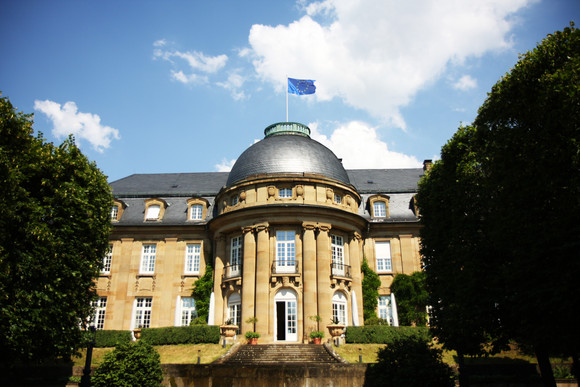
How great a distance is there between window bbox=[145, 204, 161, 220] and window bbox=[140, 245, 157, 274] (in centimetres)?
225

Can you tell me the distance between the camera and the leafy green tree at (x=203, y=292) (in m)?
29.3

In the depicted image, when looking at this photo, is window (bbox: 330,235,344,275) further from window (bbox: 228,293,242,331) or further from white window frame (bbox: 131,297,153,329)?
white window frame (bbox: 131,297,153,329)

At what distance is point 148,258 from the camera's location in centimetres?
3228

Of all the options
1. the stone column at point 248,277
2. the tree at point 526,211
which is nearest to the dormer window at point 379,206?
the stone column at point 248,277

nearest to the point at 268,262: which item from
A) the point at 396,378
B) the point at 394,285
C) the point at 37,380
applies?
the point at 394,285

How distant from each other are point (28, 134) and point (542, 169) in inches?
649

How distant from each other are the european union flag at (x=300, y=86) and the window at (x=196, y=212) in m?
11.1

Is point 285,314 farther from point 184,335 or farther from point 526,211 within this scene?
point 526,211

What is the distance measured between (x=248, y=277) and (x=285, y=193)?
5.72m

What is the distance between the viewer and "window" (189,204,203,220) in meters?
33.3

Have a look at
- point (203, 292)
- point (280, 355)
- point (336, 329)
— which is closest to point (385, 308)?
point (336, 329)

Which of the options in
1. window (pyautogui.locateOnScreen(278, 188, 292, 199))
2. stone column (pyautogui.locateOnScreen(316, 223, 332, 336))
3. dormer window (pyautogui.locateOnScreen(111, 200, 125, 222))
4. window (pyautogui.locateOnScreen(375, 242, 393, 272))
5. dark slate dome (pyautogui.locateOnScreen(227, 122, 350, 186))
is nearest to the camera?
stone column (pyautogui.locateOnScreen(316, 223, 332, 336))

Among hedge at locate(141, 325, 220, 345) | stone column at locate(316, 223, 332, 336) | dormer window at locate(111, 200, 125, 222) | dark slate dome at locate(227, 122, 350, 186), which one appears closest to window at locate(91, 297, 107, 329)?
dormer window at locate(111, 200, 125, 222)

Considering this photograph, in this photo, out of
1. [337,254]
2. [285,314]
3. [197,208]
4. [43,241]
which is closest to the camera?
[43,241]
